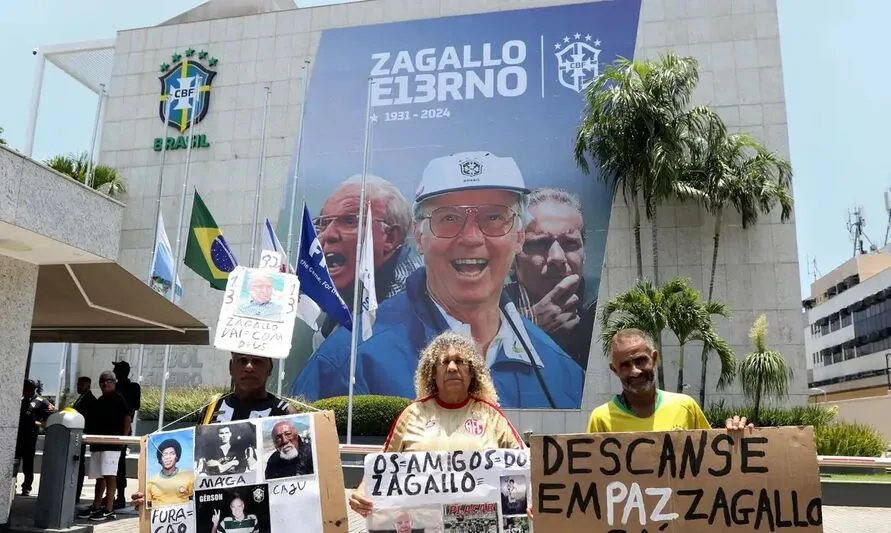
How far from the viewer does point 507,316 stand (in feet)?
62.8

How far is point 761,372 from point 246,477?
15082 mm

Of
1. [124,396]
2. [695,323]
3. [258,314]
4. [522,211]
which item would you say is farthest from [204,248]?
[258,314]

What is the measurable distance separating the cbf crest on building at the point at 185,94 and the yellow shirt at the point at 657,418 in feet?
73.5

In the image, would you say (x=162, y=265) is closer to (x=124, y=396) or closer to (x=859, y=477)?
(x=124, y=396)

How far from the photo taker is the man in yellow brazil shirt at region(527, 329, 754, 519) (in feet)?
10.9

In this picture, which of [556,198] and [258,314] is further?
[556,198]

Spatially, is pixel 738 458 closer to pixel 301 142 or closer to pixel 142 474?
pixel 142 474

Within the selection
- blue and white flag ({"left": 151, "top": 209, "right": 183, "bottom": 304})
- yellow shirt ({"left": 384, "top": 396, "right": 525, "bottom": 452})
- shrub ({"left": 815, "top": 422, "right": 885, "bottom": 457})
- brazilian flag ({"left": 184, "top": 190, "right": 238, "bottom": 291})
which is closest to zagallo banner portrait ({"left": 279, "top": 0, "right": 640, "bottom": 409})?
brazilian flag ({"left": 184, "top": 190, "right": 238, "bottom": 291})

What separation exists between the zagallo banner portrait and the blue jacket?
39mm

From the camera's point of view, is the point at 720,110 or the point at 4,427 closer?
the point at 4,427

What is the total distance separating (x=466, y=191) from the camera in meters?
20.3

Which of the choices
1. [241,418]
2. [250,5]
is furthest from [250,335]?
[250,5]

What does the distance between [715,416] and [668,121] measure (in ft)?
25.0

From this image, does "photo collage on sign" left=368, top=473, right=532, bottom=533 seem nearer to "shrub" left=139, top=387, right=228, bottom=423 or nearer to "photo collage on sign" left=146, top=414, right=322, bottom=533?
"photo collage on sign" left=146, top=414, right=322, bottom=533
